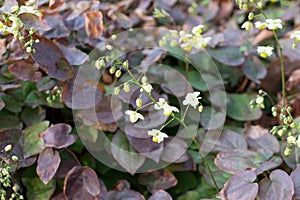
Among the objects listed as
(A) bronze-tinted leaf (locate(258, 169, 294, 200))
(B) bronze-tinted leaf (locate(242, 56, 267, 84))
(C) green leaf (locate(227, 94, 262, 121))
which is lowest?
(C) green leaf (locate(227, 94, 262, 121))

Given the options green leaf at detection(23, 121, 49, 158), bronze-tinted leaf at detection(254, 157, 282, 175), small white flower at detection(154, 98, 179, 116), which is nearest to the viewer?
small white flower at detection(154, 98, 179, 116)

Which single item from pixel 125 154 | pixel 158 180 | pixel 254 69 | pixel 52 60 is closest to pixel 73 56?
pixel 52 60

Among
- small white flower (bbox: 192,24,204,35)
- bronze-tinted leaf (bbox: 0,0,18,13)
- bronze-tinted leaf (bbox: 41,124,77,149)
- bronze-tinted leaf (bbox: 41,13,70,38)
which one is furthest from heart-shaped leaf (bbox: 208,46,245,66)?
bronze-tinted leaf (bbox: 0,0,18,13)

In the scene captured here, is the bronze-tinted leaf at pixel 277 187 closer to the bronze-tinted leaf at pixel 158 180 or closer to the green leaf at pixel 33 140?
the bronze-tinted leaf at pixel 158 180

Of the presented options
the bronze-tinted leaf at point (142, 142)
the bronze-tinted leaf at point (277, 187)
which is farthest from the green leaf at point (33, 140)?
the bronze-tinted leaf at point (277, 187)

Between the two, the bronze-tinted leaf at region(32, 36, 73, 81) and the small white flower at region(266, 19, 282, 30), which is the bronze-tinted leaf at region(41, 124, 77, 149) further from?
the small white flower at region(266, 19, 282, 30)

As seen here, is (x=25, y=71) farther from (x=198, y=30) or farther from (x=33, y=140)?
(x=198, y=30)
